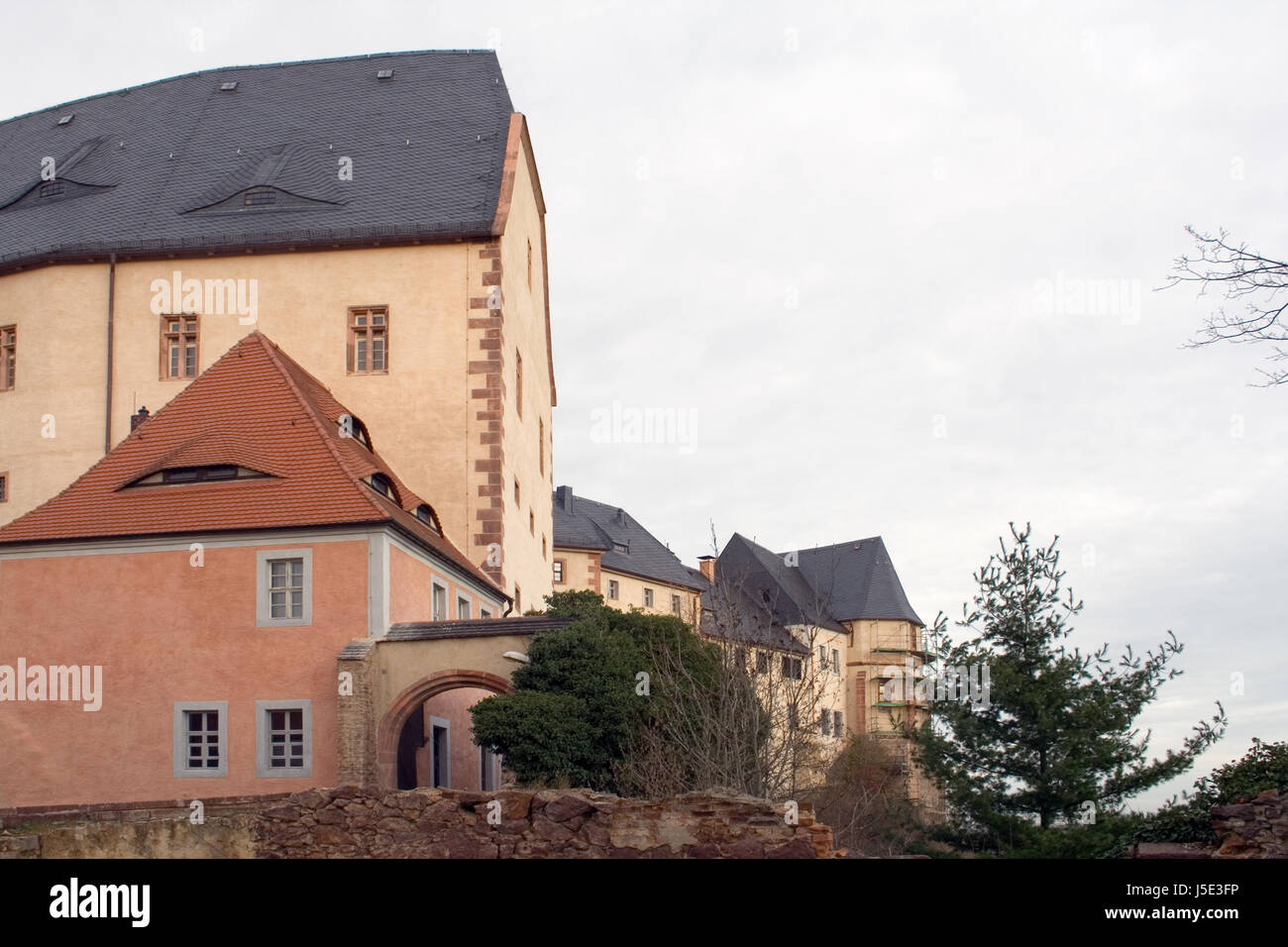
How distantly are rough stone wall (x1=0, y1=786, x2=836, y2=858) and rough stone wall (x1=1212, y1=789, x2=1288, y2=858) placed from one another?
326cm

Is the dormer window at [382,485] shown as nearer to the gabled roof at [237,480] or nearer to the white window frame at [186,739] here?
the gabled roof at [237,480]

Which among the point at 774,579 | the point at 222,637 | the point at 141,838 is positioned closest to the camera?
the point at 141,838

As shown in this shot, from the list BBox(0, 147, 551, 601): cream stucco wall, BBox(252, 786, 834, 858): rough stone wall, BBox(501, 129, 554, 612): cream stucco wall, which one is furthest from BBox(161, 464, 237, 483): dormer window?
BBox(252, 786, 834, 858): rough stone wall

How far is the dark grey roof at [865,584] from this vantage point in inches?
2697

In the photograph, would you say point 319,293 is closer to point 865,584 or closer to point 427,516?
point 427,516

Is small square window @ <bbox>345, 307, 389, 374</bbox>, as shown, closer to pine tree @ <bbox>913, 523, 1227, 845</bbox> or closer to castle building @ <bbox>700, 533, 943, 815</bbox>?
pine tree @ <bbox>913, 523, 1227, 845</bbox>

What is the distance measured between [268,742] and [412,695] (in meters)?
2.22

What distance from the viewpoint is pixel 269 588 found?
22.2 m

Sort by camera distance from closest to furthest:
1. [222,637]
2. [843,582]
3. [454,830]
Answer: [454,830], [222,637], [843,582]

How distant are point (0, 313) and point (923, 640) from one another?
65.4ft

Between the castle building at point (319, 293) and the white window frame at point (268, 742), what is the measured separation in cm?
685

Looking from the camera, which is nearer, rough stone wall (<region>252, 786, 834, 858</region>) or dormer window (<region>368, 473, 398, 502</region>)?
rough stone wall (<region>252, 786, 834, 858</region>)

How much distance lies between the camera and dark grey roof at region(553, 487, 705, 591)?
58188 millimetres

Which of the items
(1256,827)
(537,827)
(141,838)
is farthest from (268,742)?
(1256,827)
